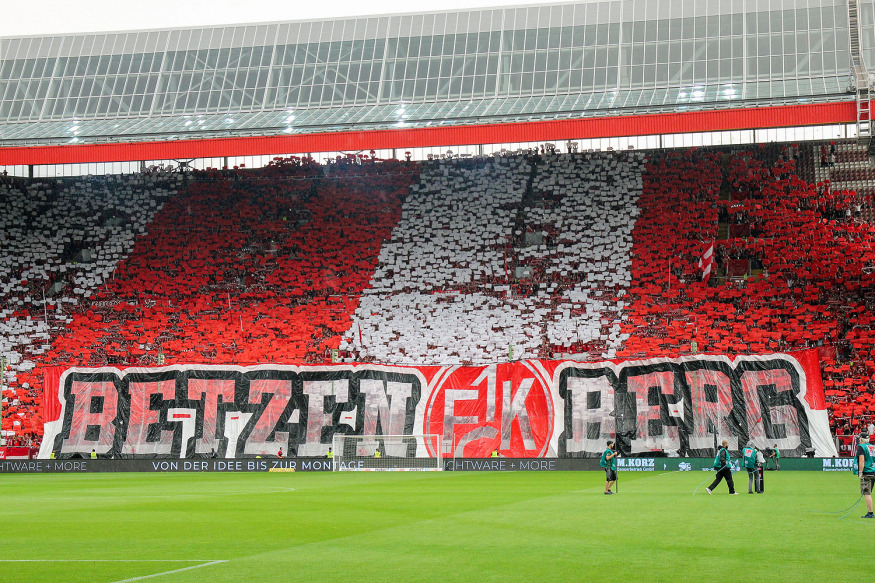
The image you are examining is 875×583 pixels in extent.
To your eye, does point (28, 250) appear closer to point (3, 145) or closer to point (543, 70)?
point (3, 145)

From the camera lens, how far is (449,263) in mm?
53531

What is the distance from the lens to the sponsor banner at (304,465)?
42781mm

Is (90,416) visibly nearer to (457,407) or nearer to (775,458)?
(457,407)

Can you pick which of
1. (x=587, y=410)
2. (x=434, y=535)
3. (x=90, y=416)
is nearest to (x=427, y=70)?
(x=587, y=410)

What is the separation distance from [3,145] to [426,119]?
2189 cm

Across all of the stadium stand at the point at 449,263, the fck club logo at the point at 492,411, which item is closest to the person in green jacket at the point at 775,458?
the stadium stand at the point at 449,263

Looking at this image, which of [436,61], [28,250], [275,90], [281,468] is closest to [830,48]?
[436,61]

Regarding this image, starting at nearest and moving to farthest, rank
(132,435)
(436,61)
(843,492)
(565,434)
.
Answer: (843,492)
(565,434)
(132,435)
(436,61)

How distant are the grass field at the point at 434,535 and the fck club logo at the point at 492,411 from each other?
14.6m

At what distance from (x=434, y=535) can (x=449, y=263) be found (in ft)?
122

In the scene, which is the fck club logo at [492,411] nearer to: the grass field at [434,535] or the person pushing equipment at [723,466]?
the grass field at [434,535]

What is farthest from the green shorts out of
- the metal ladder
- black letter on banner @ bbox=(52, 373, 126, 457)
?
black letter on banner @ bbox=(52, 373, 126, 457)

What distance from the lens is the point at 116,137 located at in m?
50.8

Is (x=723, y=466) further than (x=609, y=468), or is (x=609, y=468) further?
(x=723, y=466)
